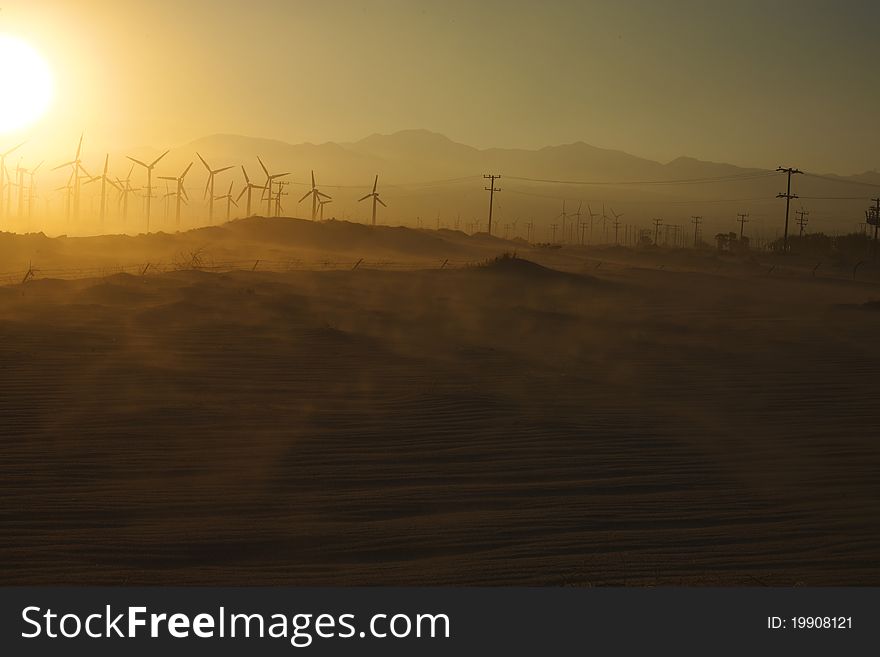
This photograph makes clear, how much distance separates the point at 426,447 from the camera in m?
11.9

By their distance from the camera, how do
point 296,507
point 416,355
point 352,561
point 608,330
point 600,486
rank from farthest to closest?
point 608,330, point 416,355, point 600,486, point 296,507, point 352,561

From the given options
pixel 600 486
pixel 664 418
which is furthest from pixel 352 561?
pixel 664 418

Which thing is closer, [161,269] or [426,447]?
[426,447]

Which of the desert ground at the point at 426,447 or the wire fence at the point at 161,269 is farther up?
the wire fence at the point at 161,269

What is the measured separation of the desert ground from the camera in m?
8.40

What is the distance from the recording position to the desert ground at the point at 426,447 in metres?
8.40

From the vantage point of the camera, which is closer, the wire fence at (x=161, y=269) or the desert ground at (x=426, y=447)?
the desert ground at (x=426, y=447)

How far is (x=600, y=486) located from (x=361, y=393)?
17.6ft

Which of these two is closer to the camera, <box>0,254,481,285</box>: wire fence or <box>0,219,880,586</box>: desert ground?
<box>0,219,880,586</box>: desert ground

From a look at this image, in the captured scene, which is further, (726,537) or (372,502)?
(372,502)

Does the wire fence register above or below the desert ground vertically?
above

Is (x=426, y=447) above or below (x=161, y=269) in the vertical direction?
below

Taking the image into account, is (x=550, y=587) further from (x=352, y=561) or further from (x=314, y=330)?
(x=314, y=330)

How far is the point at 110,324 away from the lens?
21.1 metres
